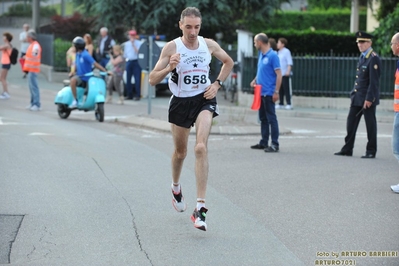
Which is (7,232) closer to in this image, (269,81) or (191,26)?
(191,26)

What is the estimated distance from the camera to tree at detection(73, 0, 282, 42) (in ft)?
99.1

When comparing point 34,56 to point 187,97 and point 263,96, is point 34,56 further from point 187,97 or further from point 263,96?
point 187,97

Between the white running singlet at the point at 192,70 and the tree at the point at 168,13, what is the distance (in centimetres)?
2186

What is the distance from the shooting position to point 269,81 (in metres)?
13.7

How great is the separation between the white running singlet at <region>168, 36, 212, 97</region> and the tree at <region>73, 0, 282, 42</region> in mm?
21862

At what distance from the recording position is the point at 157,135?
16.0 metres

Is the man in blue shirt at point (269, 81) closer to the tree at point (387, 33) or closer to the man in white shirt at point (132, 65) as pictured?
the tree at point (387, 33)

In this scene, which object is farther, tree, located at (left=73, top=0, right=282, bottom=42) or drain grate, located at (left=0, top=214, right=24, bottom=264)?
tree, located at (left=73, top=0, right=282, bottom=42)

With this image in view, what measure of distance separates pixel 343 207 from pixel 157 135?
7.50 m

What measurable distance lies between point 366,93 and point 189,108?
5.63m

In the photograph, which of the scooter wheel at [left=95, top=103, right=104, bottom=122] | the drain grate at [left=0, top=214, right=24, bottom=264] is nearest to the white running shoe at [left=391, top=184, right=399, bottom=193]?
the drain grate at [left=0, top=214, right=24, bottom=264]

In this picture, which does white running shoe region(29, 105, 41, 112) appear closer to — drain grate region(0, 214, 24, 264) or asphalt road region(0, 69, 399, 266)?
asphalt road region(0, 69, 399, 266)

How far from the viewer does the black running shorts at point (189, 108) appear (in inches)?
314

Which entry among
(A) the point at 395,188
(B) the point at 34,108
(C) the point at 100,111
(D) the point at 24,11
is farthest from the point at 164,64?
(D) the point at 24,11
